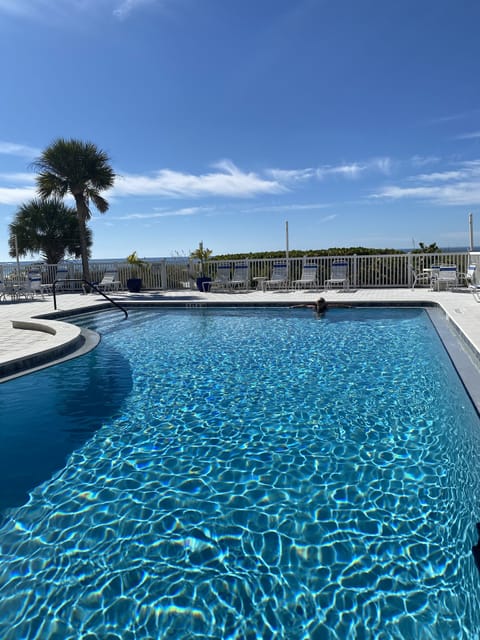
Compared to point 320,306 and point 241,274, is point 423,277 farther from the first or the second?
point 241,274

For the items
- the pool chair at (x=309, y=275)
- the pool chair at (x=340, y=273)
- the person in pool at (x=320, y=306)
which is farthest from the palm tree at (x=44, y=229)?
the person in pool at (x=320, y=306)

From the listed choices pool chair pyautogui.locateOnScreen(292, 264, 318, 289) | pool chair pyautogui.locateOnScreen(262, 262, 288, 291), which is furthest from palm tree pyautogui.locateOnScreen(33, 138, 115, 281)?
pool chair pyautogui.locateOnScreen(292, 264, 318, 289)

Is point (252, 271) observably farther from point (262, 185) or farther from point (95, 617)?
point (95, 617)

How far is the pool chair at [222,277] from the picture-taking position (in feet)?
47.0

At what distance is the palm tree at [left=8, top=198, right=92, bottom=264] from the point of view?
20562 millimetres

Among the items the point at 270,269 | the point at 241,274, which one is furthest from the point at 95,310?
the point at 270,269

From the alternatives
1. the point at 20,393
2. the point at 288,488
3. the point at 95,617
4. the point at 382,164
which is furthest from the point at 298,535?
the point at 382,164

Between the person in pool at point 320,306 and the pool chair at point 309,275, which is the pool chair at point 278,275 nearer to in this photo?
the pool chair at point 309,275

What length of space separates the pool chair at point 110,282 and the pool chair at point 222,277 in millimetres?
3458

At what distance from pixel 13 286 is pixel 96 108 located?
22.2 ft

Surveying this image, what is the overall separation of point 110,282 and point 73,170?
13.1 ft

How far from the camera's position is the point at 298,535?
230cm

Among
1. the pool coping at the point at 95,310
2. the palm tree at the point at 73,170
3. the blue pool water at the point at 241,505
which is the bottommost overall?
the blue pool water at the point at 241,505

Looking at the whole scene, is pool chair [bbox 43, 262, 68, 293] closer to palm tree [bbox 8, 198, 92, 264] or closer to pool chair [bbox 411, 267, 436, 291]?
palm tree [bbox 8, 198, 92, 264]
